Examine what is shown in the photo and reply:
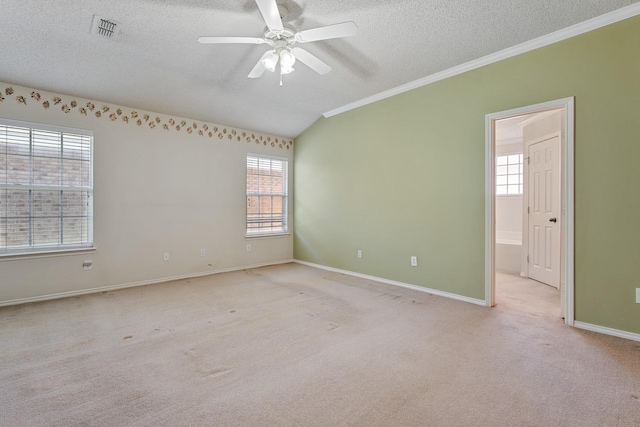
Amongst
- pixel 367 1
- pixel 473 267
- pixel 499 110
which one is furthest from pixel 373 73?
pixel 473 267

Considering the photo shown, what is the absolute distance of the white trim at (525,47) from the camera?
2.63 meters

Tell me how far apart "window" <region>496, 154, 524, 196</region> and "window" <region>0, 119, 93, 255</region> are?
741cm

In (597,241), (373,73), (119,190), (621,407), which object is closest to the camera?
(621,407)

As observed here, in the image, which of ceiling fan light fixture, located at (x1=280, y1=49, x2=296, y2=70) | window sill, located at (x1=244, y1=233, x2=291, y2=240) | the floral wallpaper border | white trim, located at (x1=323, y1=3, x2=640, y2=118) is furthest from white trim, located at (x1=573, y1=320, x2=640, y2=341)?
the floral wallpaper border

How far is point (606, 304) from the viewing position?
2.73 meters

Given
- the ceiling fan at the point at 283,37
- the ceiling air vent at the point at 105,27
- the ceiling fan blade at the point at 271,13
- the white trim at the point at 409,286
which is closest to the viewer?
the ceiling fan blade at the point at 271,13

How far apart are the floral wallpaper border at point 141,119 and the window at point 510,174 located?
4.71m

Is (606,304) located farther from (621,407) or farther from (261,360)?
(261,360)

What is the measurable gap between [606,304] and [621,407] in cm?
135

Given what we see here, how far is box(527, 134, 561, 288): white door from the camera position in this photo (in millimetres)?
4090

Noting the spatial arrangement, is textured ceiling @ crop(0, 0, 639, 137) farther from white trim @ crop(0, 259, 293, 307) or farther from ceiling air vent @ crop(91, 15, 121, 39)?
white trim @ crop(0, 259, 293, 307)

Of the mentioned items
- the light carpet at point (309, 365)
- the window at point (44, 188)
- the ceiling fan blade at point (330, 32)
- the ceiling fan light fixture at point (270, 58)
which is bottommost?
the light carpet at point (309, 365)

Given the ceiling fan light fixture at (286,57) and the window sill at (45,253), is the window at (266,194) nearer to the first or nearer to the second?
the window sill at (45,253)

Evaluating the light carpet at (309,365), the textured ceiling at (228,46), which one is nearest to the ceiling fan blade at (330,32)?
the textured ceiling at (228,46)
